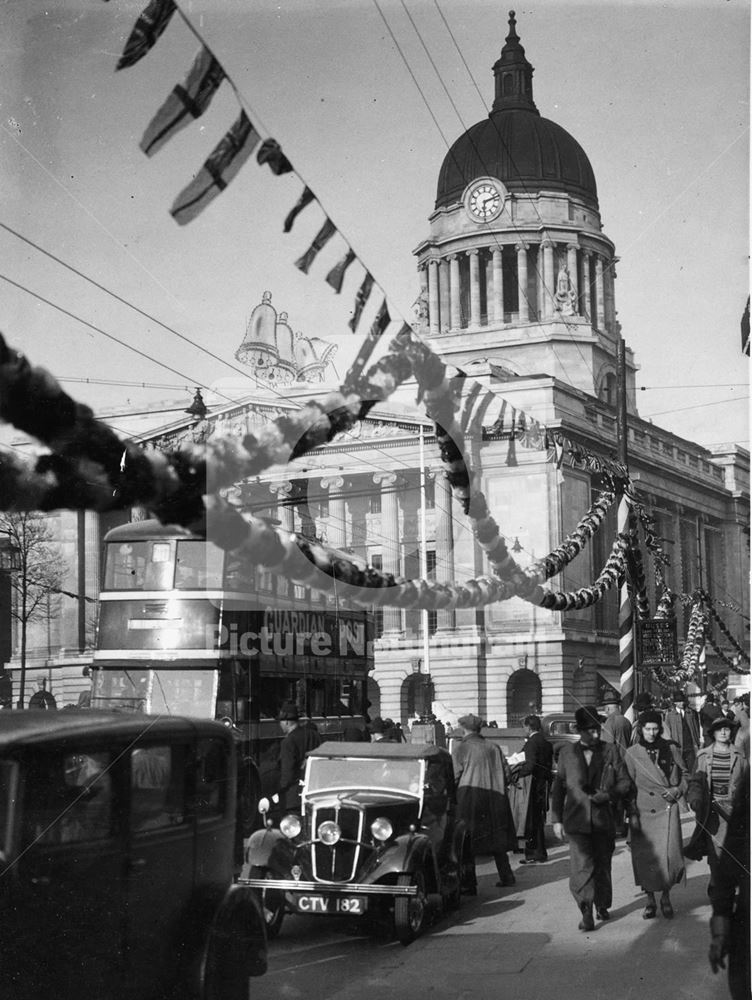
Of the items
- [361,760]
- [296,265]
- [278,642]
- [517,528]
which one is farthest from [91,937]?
[296,265]

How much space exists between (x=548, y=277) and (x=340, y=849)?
2274 millimetres

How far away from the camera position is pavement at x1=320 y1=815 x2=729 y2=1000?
338 centimetres

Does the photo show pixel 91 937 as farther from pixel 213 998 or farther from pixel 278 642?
pixel 278 642

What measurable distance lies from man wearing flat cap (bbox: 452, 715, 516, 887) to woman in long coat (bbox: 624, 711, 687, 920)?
44cm

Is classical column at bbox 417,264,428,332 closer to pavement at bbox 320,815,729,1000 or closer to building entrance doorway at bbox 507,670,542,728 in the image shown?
building entrance doorway at bbox 507,670,542,728

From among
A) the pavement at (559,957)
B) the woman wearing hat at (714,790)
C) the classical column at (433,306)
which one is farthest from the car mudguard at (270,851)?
the classical column at (433,306)

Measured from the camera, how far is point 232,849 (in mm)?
3752

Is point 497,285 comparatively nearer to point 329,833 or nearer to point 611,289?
point 611,289

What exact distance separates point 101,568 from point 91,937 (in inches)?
46.3

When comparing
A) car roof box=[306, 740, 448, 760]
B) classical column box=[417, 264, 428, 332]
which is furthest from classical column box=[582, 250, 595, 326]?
car roof box=[306, 740, 448, 760]

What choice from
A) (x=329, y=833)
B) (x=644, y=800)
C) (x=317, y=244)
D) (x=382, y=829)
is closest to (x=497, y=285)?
(x=317, y=244)

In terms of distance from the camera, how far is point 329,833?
15.1 feet

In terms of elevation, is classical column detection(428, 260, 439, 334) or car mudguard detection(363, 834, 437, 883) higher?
classical column detection(428, 260, 439, 334)

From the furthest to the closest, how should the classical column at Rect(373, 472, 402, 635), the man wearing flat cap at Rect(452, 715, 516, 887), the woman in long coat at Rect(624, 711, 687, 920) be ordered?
1. the man wearing flat cap at Rect(452, 715, 516, 887)
2. the classical column at Rect(373, 472, 402, 635)
3. the woman in long coat at Rect(624, 711, 687, 920)
